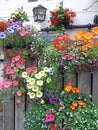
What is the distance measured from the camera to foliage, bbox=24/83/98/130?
2.31 metres

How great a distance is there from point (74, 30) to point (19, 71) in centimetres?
471

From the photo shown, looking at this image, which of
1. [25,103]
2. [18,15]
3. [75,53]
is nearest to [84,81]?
[75,53]

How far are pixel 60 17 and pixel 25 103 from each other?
15.3 ft

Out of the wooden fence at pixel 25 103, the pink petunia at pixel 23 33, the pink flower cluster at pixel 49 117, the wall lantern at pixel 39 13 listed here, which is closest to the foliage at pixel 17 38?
the pink petunia at pixel 23 33

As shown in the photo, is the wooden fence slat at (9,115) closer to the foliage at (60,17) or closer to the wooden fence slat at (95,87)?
the wooden fence slat at (95,87)

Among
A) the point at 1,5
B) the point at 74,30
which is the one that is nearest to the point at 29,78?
the point at 74,30

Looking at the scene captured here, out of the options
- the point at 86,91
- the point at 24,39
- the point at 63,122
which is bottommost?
the point at 63,122

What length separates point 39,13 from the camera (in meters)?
7.20

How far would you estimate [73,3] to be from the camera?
712cm

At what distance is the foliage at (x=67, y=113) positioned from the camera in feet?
7.59

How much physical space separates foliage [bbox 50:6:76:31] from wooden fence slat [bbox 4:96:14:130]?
4.51 m

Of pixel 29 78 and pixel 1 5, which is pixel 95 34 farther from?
pixel 1 5

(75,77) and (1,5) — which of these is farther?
(1,5)

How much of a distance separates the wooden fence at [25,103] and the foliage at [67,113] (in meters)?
0.08
